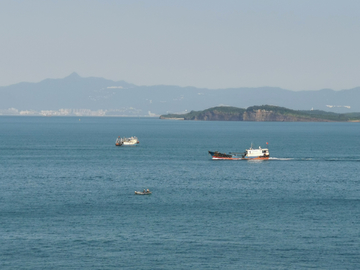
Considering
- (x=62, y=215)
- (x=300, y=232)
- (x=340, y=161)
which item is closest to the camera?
(x=300, y=232)

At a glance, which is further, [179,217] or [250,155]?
[250,155]

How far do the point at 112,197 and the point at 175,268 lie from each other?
38628 mm

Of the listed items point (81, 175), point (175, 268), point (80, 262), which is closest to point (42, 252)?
point (80, 262)

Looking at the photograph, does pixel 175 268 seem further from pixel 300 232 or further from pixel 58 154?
pixel 58 154

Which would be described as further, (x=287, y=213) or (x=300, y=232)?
(x=287, y=213)

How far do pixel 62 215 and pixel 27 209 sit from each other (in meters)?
6.98

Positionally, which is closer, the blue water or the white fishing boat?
the blue water

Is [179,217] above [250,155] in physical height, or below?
below

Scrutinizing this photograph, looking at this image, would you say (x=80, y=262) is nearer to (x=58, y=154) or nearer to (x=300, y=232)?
(x=300, y=232)

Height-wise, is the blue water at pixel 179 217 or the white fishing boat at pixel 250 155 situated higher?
the white fishing boat at pixel 250 155

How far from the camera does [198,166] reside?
144m

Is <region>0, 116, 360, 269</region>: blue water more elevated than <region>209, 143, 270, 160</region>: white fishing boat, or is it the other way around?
<region>209, 143, 270, 160</region>: white fishing boat

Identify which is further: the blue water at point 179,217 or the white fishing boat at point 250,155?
the white fishing boat at point 250,155

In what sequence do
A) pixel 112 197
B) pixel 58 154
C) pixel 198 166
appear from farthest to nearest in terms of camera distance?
pixel 58 154 → pixel 198 166 → pixel 112 197
